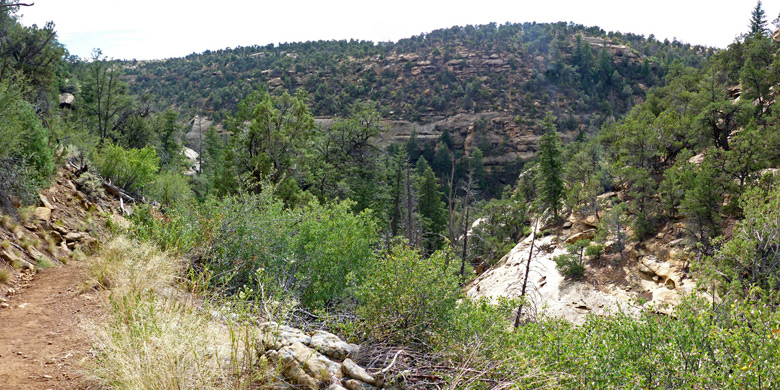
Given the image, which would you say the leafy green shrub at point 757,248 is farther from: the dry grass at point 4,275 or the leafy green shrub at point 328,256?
the dry grass at point 4,275

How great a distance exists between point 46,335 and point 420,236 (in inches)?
677

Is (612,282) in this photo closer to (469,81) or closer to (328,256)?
(328,256)

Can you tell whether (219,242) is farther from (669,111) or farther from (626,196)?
(669,111)

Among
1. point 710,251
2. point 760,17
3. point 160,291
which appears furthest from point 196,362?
point 760,17

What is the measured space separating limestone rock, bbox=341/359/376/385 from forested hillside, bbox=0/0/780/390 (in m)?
0.20

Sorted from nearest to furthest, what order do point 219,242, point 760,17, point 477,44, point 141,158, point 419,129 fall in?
point 219,242 < point 141,158 < point 760,17 < point 419,129 < point 477,44

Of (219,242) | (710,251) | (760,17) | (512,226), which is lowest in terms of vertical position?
(512,226)

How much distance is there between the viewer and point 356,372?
12.8ft

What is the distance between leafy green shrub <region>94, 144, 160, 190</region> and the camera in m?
13.3

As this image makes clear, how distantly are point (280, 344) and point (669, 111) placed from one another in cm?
2756

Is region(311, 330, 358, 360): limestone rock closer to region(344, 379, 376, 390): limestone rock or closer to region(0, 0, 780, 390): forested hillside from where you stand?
region(0, 0, 780, 390): forested hillside

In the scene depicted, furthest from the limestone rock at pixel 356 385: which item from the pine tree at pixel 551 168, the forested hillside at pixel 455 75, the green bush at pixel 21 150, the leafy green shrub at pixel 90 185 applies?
the forested hillside at pixel 455 75

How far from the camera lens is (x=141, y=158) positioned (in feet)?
51.3

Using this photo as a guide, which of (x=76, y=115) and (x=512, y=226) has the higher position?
(x=76, y=115)
